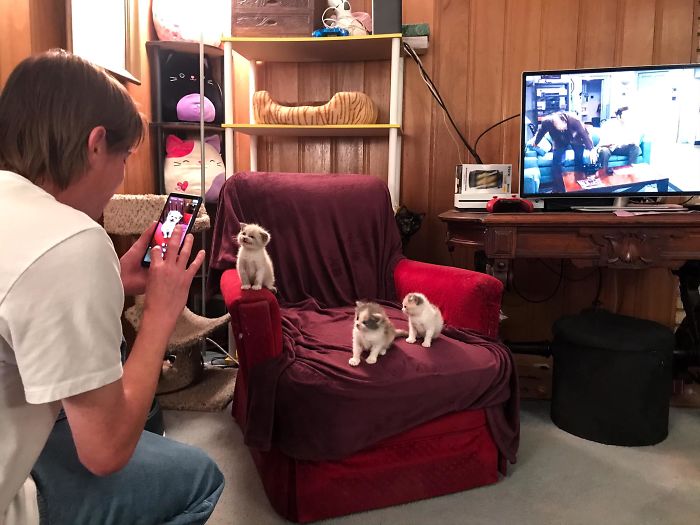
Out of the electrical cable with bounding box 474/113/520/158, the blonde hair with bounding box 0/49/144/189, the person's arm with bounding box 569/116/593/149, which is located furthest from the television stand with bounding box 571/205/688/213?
the blonde hair with bounding box 0/49/144/189

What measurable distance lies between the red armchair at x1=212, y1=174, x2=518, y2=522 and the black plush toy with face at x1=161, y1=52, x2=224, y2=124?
1123mm

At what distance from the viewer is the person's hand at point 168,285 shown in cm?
84

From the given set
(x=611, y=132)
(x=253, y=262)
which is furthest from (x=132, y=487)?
(x=611, y=132)

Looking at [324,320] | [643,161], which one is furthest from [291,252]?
[643,161]

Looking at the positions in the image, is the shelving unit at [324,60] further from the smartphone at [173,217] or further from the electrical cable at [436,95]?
the smartphone at [173,217]

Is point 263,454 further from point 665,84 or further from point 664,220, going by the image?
point 665,84

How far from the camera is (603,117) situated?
219 cm

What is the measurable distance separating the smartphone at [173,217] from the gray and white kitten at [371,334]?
0.59m

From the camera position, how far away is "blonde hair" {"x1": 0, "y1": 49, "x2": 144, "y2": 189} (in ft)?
2.34

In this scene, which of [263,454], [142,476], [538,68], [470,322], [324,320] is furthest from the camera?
[538,68]

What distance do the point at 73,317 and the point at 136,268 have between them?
0.54 metres

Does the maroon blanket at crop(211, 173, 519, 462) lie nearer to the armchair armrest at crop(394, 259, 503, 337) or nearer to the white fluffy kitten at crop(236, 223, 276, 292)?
the armchair armrest at crop(394, 259, 503, 337)

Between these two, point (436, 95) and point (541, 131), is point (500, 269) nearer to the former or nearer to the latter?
point (541, 131)

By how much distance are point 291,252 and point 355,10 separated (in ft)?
4.28
